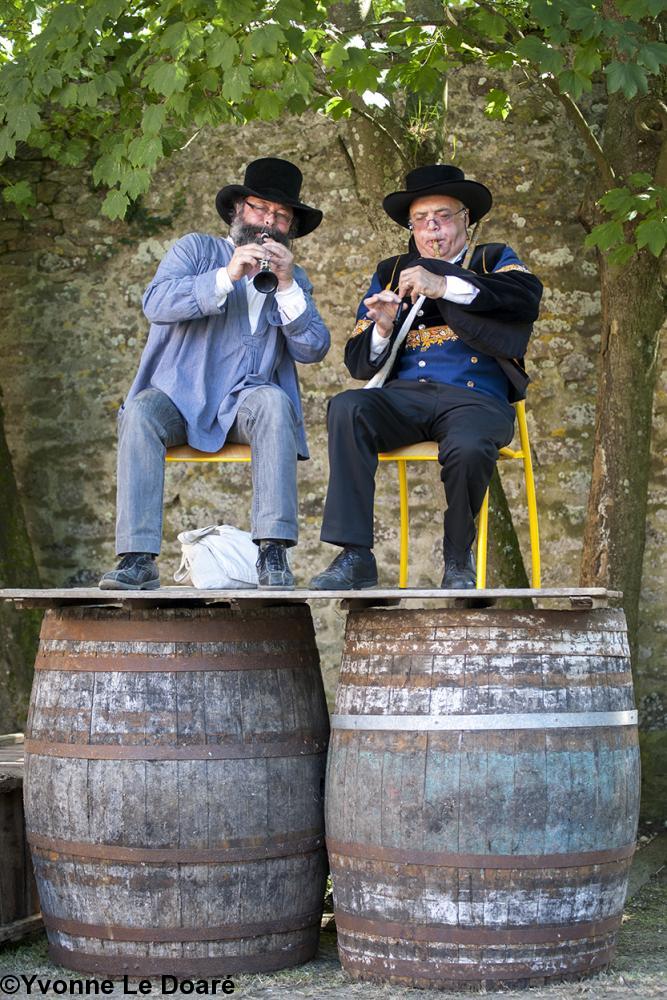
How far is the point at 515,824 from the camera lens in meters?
2.83

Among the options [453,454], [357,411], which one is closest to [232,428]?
[357,411]

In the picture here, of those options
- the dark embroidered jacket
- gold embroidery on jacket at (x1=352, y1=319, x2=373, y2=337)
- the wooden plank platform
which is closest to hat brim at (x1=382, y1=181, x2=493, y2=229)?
the dark embroidered jacket

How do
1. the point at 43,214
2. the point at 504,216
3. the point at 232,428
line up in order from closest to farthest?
the point at 232,428 < the point at 504,216 < the point at 43,214

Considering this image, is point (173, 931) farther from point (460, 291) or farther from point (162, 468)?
point (460, 291)

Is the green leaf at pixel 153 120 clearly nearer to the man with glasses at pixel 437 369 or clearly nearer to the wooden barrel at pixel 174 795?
the man with glasses at pixel 437 369

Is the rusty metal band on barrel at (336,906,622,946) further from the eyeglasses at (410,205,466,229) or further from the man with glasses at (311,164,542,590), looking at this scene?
the eyeglasses at (410,205,466,229)

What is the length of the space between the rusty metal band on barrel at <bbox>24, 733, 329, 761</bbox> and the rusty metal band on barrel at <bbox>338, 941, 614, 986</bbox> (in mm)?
549

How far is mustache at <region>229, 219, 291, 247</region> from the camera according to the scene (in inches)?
147

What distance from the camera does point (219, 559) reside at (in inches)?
140

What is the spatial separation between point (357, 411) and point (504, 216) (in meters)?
2.70

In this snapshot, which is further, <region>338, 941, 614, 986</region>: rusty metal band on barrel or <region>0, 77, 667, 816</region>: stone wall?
<region>0, 77, 667, 816</region>: stone wall

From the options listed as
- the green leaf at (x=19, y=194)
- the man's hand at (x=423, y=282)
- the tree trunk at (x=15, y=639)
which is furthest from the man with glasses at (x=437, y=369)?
the green leaf at (x=19, y=194)

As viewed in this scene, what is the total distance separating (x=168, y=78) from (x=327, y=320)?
2.43 metres

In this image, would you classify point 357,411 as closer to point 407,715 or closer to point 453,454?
point 453,454
